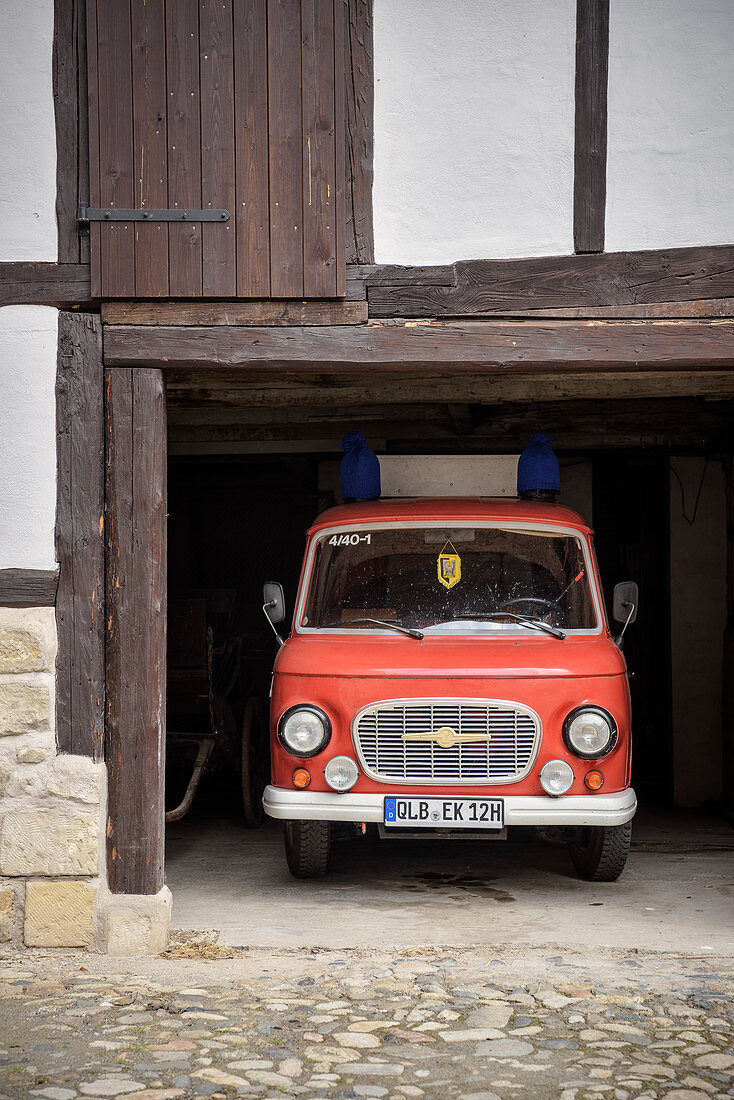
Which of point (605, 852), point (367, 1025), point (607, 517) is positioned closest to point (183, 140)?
point (367, 1025)

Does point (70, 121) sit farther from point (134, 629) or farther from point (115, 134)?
point (134, 629)

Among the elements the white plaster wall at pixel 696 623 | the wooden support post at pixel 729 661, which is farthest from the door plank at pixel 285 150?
the white plaster wall at pixel 696 623

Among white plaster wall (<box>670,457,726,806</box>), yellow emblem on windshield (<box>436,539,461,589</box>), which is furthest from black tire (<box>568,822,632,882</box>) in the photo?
white plaster wall (<box>670,457,726,806</box>)

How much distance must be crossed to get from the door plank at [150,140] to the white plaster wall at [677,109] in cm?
201

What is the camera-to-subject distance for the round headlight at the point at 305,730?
5141 mm

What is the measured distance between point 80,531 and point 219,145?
1833mm

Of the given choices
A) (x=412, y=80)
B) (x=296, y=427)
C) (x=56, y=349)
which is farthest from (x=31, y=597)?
(x=296, y=427)

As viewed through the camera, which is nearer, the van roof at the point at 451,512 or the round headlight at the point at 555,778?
the round headlight at the point at 555,778

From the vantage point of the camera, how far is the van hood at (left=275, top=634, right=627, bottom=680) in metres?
5.14

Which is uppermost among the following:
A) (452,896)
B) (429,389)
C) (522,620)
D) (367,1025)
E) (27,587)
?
(429,389)

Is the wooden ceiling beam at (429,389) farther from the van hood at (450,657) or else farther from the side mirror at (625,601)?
the van hood at (450,657)

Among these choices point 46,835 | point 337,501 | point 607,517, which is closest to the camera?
point 46,835

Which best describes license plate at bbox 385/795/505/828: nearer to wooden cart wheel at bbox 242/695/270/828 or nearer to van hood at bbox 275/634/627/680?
van hood at bbox 275/634/627/680

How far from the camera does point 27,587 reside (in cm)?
473
